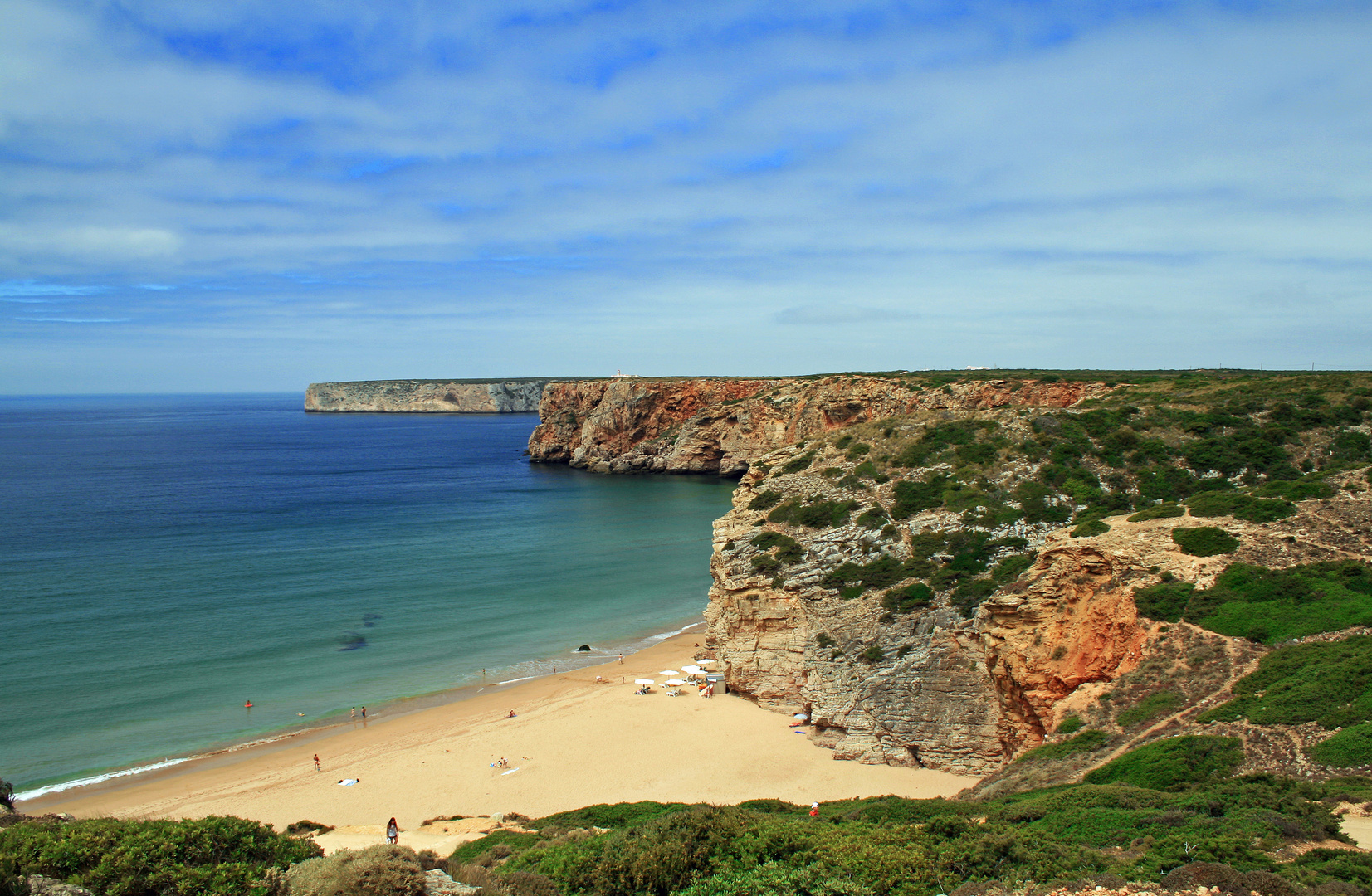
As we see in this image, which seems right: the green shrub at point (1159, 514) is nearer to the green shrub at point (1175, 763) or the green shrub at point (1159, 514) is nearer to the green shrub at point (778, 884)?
the green shrub at point (1175, 763)

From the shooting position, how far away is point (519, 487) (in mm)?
80250

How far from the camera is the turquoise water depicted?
27.7 meters

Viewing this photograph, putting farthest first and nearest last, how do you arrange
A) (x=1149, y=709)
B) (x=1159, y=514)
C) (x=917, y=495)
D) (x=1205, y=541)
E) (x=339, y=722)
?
1. (x=339, y=722)
2. (x=917, y=495)
3. (x=1159, y=514)
4. (x=1205, y=541)
5. (x=1149, y=709)

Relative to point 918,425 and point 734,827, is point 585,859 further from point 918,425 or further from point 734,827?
point 918,425

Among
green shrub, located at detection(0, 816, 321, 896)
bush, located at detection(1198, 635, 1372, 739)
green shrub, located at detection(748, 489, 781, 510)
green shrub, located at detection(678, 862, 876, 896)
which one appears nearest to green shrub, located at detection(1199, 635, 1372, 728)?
bush, located at detection(1198, 635, 1372, 739)

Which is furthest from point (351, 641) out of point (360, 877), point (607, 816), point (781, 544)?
point (360, 877)

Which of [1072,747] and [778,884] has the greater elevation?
[778,884]

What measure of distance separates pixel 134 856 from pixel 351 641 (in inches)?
1075

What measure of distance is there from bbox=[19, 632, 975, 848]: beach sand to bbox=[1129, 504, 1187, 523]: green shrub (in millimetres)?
9125

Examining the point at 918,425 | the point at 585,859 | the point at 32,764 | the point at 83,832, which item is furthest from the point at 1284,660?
the point at 32,764

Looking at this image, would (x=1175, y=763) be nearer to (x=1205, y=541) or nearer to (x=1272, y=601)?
(x=1272, y=601)

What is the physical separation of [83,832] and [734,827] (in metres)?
8.76

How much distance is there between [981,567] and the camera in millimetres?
22938

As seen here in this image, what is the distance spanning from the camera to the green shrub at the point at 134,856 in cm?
877
